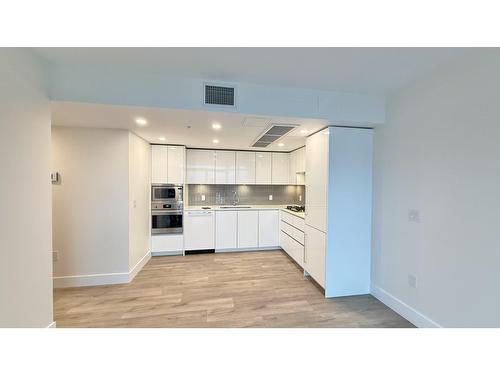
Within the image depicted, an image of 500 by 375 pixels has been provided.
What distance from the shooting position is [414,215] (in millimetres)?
2096

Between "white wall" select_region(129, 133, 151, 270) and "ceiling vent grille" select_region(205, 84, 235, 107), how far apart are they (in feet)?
Result: 5.38

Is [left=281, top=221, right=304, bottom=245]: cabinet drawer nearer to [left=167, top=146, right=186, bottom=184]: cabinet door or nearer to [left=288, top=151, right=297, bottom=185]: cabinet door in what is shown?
[left=288, top=151, right=297, bottom=185]: cabinet door

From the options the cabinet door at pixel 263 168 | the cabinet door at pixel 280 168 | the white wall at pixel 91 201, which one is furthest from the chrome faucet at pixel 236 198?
the white wall at pixel 91 201

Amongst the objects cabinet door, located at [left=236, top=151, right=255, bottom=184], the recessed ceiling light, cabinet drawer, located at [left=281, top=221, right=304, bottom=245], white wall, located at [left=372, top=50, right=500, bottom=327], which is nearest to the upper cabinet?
cabinet door, located at [left=236, top=151, right=255, bottom=184]

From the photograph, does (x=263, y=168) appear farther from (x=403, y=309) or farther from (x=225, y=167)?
(x=403, y=309)

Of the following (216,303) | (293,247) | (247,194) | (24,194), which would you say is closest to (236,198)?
(247,194)

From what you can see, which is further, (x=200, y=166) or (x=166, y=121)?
(x=200, y=166)

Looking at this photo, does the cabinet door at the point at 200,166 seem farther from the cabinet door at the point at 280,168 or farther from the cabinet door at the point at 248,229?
the cabinet door at the point at 280,168

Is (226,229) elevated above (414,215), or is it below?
below

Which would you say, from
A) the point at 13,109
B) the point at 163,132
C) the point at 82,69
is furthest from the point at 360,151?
the point at 13,109

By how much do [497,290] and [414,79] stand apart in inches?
78.3

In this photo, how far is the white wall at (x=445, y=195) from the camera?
1.48m

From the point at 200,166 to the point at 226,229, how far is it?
4.97ft

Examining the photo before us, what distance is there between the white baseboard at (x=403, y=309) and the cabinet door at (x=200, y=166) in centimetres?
350
